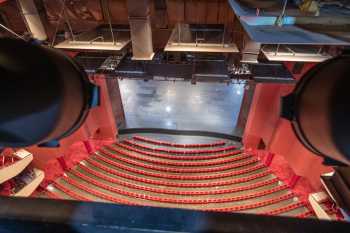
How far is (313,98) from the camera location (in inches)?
21.0

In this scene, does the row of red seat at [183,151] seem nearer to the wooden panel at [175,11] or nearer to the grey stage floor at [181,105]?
the grey stage floor at [181,105]

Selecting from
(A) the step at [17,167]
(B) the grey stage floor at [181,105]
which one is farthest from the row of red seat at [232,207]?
(B) the grey stage floor at [181,105]

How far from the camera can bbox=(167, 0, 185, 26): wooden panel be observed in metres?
4.37

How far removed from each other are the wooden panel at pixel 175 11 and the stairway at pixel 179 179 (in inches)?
172

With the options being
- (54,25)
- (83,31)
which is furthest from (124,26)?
(54,25)

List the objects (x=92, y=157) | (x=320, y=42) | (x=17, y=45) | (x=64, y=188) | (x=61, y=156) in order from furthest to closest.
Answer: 1. (x=92, y=157)
2. (x=61, y=156)
3. (x=64, y=188)
4. (x=320, y=42)
5. (x=17, y=45)

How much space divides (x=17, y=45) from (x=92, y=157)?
24.1 feet

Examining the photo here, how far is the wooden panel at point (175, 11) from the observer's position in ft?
14.3

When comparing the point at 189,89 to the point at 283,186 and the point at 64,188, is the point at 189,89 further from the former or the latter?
the point at 64,188

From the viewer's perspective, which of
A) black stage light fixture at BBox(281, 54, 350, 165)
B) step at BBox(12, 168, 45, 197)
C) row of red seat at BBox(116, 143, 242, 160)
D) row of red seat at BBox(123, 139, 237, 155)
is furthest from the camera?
row of red seat at BBox(123, 139, 237, 155)

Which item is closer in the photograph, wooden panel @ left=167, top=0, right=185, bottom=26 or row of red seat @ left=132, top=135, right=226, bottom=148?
wooden panel @ left=167, top=0, right=185, bottom=26

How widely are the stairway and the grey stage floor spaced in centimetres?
68

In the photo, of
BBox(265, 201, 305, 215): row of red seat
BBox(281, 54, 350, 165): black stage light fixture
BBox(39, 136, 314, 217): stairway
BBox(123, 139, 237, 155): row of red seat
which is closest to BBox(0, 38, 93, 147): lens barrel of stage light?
BBox(281, 54, 350, 165): black stage light fixture

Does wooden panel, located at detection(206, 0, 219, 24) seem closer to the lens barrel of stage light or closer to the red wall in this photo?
the red wall
